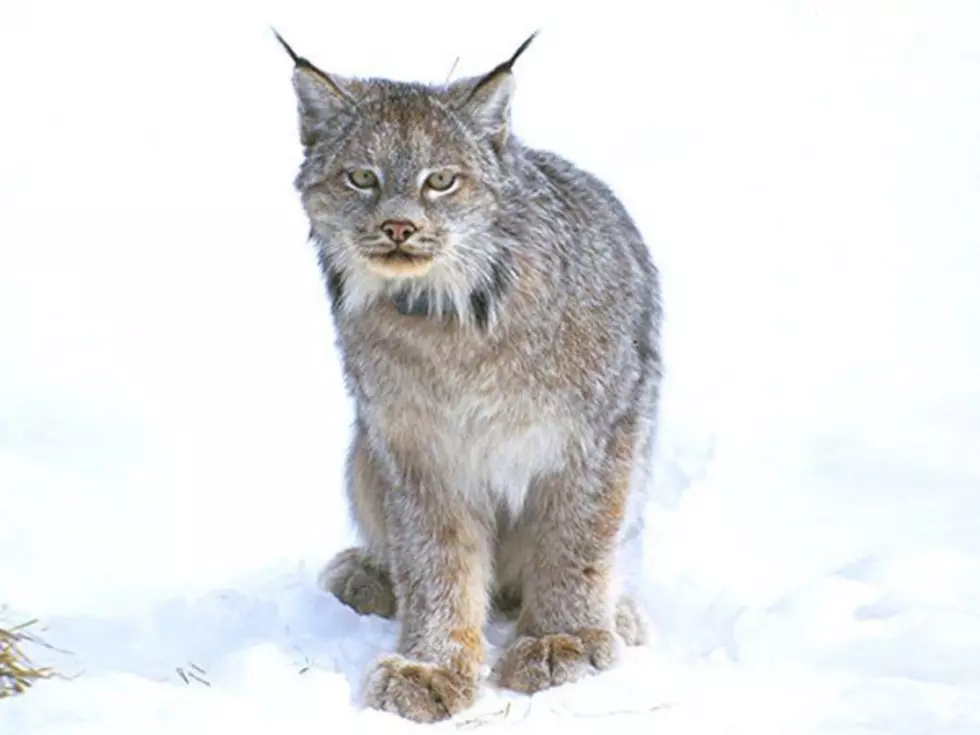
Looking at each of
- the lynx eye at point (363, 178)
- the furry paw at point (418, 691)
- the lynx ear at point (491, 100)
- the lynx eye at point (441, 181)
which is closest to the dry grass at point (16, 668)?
the furry paw at point (418, 691)

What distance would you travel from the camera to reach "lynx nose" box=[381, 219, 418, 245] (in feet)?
16.9

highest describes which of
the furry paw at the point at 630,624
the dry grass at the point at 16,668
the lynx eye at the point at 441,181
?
the lynx eye at the point at 441,181

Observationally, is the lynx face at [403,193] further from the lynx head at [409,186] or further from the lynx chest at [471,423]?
the lynx chest at [471,423]

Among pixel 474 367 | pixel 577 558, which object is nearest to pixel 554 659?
pixel 577 558

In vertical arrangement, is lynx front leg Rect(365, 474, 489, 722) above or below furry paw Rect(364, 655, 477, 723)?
above

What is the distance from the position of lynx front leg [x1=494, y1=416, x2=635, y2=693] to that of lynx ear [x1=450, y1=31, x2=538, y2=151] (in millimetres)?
956

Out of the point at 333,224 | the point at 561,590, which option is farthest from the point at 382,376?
the point at 561,590

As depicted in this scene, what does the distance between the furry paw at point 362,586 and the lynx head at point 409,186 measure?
1.05m

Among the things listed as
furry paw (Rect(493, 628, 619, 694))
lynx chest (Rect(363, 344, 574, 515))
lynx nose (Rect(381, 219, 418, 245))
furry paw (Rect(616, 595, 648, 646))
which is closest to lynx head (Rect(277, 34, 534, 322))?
lynx nose (Rect(381, 219, 418, 245))

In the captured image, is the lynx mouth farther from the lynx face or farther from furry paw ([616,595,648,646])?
furry paw ([616,595,648,646])

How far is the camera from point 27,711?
189 inches

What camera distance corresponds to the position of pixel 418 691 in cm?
534

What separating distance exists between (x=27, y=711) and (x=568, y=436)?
65.4 inches

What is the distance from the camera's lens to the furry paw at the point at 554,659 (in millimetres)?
5469
